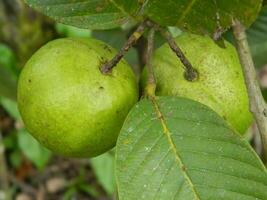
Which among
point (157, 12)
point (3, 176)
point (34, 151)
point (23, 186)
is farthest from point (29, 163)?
point (157, 12)

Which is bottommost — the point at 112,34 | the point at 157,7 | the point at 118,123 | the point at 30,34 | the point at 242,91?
the point at 30,34

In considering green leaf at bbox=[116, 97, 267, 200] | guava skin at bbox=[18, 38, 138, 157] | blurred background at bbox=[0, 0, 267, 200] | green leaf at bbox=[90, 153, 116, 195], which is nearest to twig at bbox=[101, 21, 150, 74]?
guava skin at bbox=[18, 38, 138, 157]

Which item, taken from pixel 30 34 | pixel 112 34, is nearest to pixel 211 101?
pixel 112 34

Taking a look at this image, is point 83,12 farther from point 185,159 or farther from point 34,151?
point 34,151

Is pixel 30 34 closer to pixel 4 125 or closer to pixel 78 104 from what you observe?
pixel 4 125

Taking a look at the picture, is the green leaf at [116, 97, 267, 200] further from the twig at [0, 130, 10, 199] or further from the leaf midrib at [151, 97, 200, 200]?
the twig at [0, 130, 10, 199]

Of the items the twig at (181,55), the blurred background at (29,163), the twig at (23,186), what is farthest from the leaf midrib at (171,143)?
the twig at (23,186)
